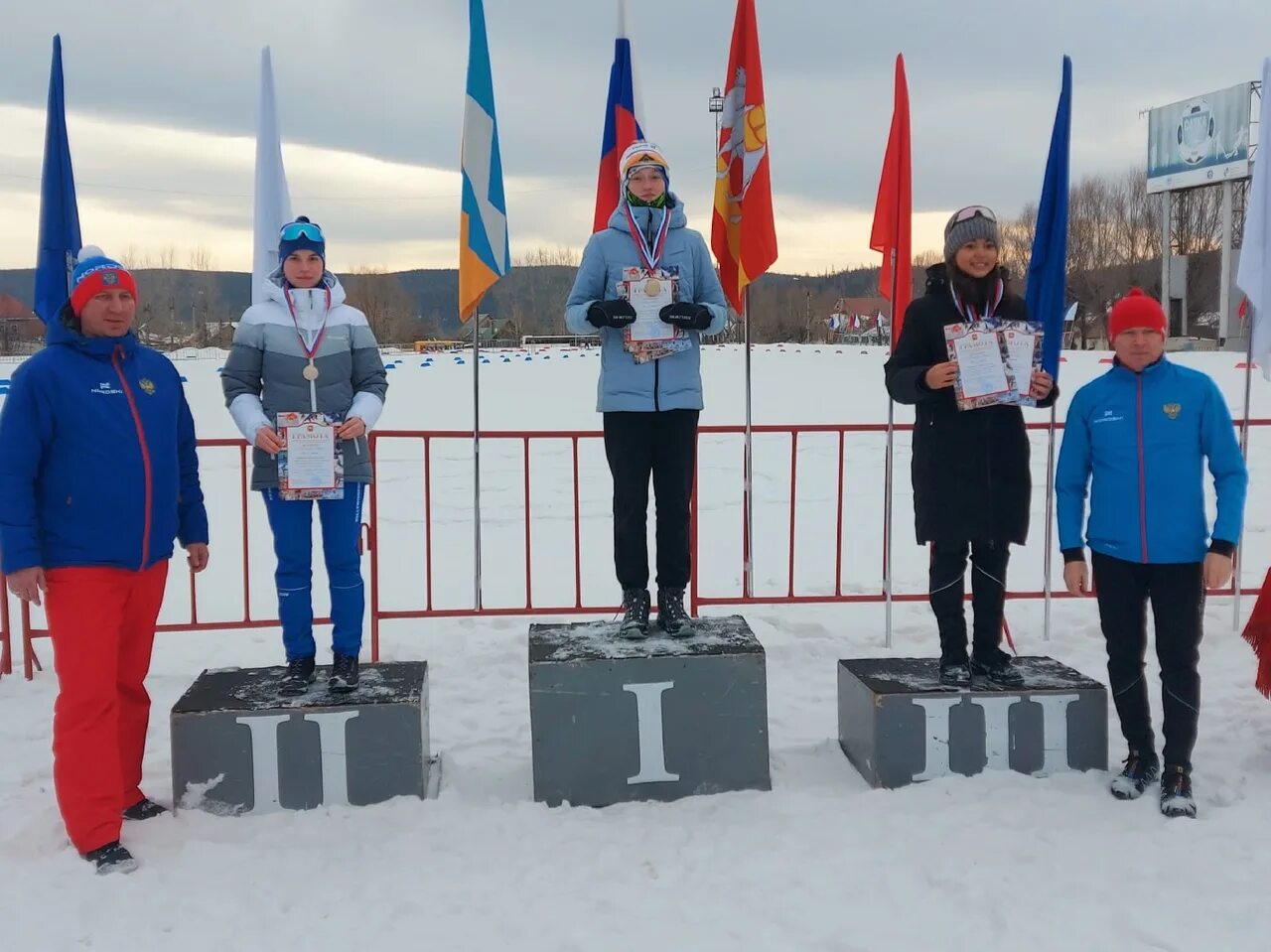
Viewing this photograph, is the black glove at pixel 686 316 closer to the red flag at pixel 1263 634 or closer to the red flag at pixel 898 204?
the red flag at pixel 898 204

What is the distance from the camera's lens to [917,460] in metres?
4.00

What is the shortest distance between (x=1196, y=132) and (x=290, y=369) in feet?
175

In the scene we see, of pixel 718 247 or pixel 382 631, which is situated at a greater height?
pixel 718 247

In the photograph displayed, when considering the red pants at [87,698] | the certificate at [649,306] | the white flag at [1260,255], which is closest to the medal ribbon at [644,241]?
the certificate at [649,306]

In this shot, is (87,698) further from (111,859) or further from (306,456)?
(306,456)

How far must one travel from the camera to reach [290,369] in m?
3.86

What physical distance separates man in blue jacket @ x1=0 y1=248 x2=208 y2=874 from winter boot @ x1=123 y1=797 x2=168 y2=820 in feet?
0.98

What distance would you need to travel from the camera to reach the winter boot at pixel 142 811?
3.72m

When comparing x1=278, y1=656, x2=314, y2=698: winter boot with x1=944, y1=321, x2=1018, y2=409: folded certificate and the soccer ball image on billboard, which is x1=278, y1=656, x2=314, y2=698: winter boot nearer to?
x1=944, y1=321, x2=1018, y2=409: folded certificate

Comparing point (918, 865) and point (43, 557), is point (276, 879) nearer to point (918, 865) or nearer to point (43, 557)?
point (43, 557)

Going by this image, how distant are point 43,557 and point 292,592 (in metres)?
0.90

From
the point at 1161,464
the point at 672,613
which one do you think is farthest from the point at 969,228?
the point at 672,613

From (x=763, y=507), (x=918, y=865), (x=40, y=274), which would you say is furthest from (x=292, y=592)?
(x=763, y=507)

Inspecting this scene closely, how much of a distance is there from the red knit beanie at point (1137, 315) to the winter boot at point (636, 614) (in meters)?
2.04
